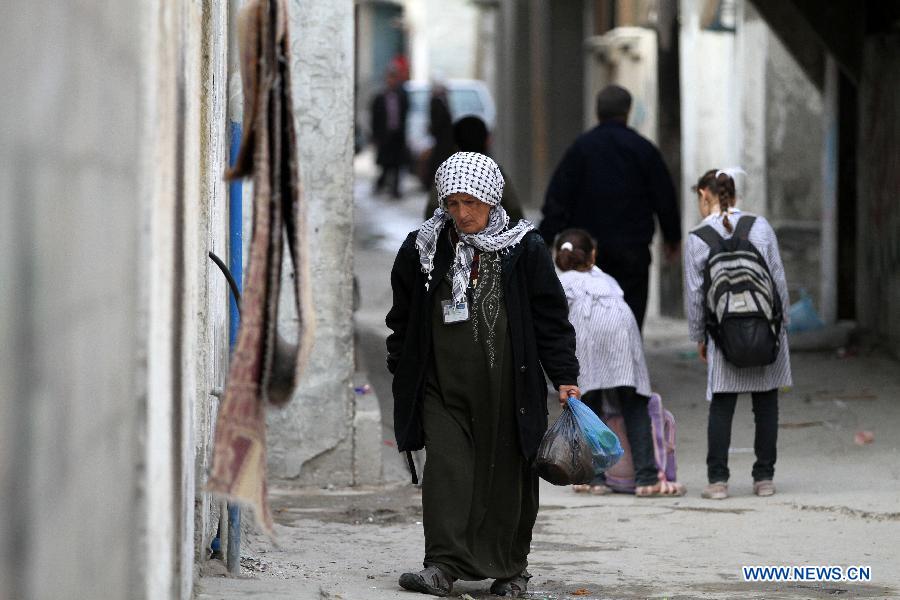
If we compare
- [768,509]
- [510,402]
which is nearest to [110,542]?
[510,402]

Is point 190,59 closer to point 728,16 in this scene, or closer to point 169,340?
point 169,340

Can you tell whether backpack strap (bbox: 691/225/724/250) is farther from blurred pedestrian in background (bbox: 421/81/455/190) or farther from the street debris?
blurred pedestrian in background (bbox: 421/81/455/190)

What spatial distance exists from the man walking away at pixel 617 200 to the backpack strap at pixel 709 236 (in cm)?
155

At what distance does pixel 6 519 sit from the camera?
85.9 inches

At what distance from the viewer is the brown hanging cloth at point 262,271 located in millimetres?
3521

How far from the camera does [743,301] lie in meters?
7.61

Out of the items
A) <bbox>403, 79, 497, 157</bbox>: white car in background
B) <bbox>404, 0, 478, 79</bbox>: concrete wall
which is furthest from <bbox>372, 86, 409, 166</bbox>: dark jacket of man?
<bbox>404, 0, 478, 79</bbox>: concrete wall

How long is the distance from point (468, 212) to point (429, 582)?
1.27m

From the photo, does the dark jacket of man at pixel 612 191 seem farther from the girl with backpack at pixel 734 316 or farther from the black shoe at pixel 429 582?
the black shoe at pixel 429 582

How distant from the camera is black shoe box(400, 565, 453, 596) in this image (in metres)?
5.65

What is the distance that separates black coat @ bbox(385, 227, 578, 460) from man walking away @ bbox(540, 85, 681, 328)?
361cm

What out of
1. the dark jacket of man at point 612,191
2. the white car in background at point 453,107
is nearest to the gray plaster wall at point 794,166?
the dark jacket of man at point 612,191

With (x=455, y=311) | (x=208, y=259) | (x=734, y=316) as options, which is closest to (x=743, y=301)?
(x=734, y=316)

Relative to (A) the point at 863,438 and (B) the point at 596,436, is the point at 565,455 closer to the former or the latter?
(B) the point at 596,436
